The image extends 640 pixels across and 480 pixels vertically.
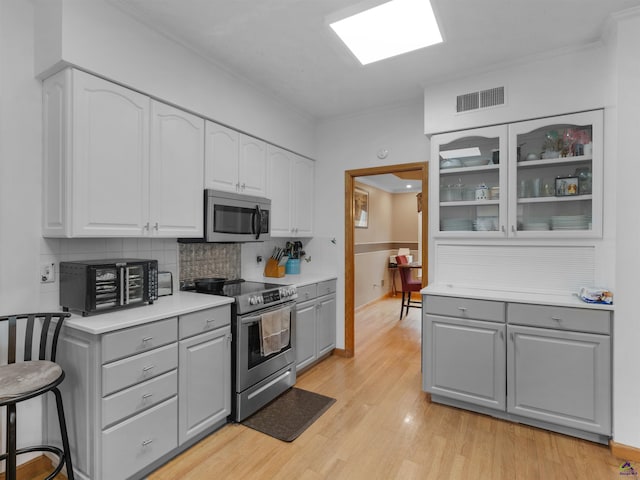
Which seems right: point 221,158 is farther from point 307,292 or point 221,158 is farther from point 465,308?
point 465,308

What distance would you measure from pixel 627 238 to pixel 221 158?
112 inches

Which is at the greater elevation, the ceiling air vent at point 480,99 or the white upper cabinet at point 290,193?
the ceiling air vent at point 480,99

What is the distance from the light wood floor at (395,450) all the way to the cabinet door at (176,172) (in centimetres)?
149

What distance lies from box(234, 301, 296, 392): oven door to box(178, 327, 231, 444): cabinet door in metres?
0.07

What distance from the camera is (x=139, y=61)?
2.15 metres

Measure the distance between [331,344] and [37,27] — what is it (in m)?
3.50

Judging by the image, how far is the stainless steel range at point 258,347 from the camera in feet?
8.02

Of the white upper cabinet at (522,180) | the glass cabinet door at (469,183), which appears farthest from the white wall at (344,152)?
the white upper cabinet at (522,180)

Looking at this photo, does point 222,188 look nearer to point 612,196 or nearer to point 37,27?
point 37,27

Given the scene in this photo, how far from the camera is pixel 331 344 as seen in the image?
382 cm

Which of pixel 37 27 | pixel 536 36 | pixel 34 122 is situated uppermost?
pixel 536 36

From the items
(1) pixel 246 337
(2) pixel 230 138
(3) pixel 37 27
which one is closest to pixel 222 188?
(2) pixel 230 138

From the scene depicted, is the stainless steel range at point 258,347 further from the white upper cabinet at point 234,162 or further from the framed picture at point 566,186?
the framed picture at point 566,186

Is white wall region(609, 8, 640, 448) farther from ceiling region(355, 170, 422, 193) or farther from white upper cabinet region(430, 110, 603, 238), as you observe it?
ceiling region(355, 170, 422, 193)
